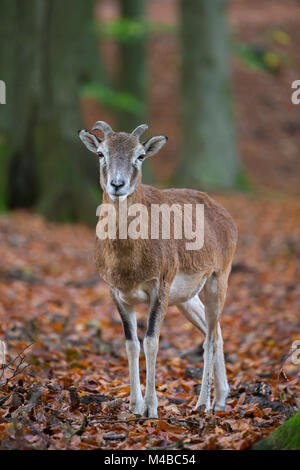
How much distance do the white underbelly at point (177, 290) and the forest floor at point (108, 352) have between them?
0.95 meters

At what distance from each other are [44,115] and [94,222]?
9.21ft

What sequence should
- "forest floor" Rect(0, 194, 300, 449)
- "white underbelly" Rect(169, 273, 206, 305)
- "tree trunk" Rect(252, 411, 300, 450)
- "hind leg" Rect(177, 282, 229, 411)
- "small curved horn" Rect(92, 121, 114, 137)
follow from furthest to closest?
"hind leg" Rect(177, 282, 229, 411) < "white underbelly" Rect(169, 273, 206, 305) < "small curved horn" Rect(92, 121, 114, 137) < "forest floor" Rect(0, 194, 300, 449) < "tree trunk" Rect(252, 411, 300, 450)

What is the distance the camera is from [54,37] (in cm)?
1756

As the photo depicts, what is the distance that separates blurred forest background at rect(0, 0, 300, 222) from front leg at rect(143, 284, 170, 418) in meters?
10.4

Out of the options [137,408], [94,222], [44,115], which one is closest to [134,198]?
[137,408]

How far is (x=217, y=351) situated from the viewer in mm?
7094

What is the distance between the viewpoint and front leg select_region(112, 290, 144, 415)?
20.4ft

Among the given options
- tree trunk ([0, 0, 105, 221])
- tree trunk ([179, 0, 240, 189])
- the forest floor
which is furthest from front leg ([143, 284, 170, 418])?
tree trunk ([179, 0, 240, 189])

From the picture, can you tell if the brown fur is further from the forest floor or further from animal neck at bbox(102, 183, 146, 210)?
the forest floor

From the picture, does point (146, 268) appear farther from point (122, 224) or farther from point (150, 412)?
point (150, 412)

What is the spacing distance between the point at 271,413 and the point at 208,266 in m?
1.47

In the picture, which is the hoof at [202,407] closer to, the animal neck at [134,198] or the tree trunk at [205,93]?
the animal neck at [134,198]

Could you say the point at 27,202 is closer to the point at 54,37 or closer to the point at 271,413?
the point at 54,37
